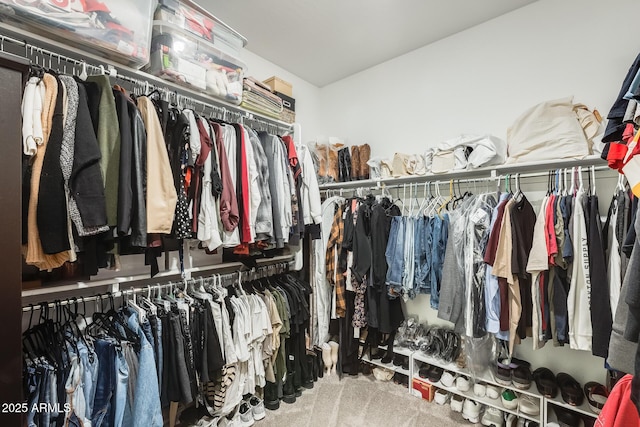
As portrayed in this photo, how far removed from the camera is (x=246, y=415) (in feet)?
6.17

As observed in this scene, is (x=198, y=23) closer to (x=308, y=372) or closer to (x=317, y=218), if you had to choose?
(x=317, y=218)

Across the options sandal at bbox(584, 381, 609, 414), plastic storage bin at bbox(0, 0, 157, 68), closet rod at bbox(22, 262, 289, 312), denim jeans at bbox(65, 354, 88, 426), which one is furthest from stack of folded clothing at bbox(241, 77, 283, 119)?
sandal at bbox(584, 381, 609, 414)

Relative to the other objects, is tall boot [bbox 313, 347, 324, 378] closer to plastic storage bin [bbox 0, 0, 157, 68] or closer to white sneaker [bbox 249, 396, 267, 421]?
white sneaker [bbox 249, 396, 267, 421]

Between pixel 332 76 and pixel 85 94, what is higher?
pixel 332 76

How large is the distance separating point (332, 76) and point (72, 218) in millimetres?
2788

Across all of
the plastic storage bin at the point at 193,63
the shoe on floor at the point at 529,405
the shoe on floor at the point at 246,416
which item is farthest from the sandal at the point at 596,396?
the plastic storage bin at the point at 193,63

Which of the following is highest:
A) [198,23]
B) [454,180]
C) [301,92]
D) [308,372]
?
[301,92]

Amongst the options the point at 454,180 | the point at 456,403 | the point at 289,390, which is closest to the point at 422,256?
the point at 454,180

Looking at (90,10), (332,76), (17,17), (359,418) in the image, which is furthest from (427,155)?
(17,17)

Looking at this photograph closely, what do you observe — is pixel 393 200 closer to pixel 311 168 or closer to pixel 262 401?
pixel 311 168

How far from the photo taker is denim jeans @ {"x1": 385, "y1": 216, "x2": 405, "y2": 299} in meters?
2.18

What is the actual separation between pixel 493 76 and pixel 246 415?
3071 mm

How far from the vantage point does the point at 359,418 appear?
1.96 m

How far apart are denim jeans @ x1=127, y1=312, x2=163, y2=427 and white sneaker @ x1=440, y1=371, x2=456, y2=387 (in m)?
1.88
